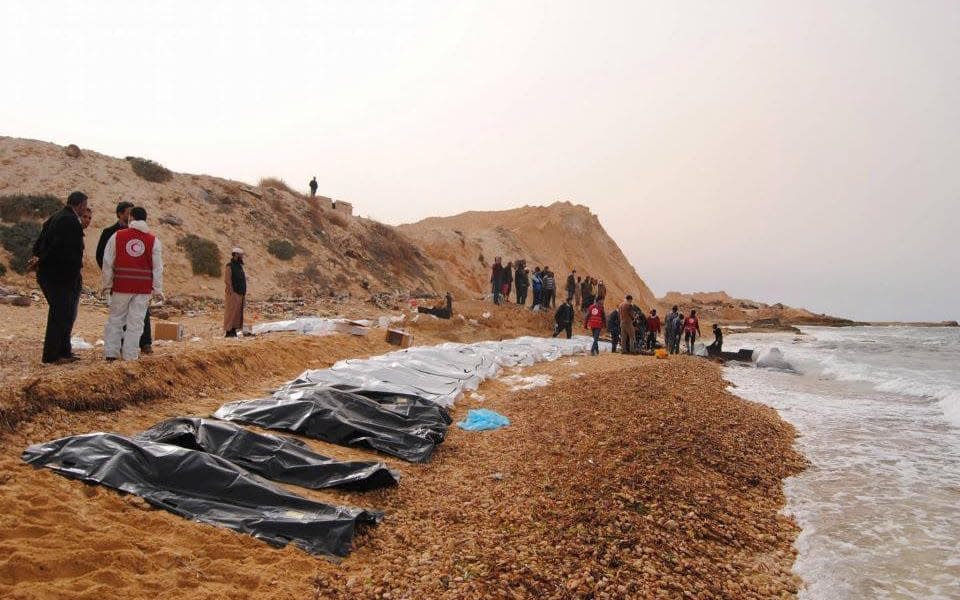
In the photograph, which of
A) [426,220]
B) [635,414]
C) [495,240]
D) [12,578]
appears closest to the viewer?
[12,578]

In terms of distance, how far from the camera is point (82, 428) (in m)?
4.15

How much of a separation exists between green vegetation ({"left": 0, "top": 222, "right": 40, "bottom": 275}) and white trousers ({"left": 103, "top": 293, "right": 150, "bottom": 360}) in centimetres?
1169

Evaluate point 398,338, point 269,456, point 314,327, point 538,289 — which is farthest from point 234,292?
point 538,289

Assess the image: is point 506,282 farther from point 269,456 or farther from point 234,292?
point 269,456

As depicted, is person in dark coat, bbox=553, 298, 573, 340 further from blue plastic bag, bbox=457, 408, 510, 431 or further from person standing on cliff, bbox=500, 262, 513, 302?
blue plastic bag, bbox=457, 408, 510, 431

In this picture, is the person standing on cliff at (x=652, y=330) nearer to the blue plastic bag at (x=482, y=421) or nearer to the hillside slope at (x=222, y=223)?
the hillside slope at (x=222, y=223)

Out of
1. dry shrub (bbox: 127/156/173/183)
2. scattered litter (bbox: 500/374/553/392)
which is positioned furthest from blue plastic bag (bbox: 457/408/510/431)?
dry shrub (bbox: 127/156/173/183)

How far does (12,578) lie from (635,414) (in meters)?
6.23

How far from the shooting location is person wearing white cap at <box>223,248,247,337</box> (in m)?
9.45

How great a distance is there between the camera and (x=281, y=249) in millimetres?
22047

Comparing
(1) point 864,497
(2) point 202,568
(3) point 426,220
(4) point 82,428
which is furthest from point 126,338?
(3) point 426,220

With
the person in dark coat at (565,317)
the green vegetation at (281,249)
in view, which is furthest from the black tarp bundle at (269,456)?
the green vegetation at (281,249)

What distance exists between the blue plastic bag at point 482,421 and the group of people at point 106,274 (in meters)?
3.72

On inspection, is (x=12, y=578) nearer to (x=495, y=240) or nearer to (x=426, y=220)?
(x=495, y=240)
